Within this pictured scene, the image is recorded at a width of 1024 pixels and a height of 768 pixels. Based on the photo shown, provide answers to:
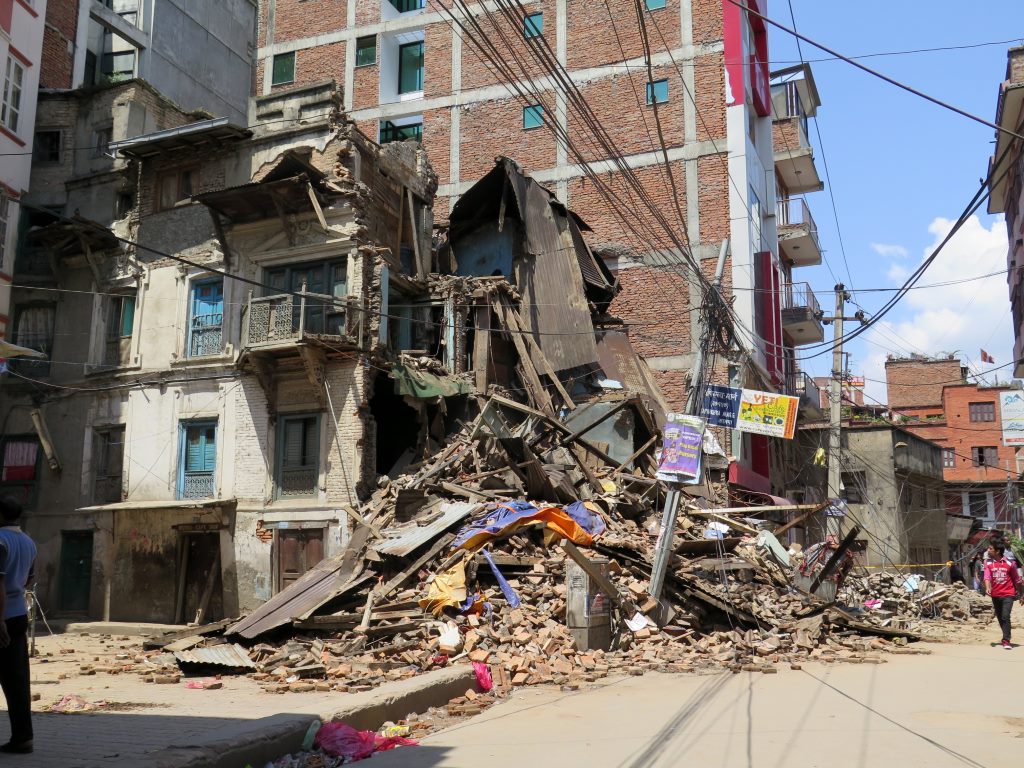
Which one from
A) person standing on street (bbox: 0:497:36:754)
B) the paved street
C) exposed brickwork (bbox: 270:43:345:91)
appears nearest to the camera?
person standing on street (bbox: 0:497:36:754)

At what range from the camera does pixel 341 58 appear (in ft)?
117

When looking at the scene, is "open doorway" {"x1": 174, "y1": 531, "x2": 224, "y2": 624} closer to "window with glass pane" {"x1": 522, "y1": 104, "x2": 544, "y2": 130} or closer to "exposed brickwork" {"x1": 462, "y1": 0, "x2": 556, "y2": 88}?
"window with glass pane" {"x1": 522, "y1": 104, "x2": 544, "y2": 130}

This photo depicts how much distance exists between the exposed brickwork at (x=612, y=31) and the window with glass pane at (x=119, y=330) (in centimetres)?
1739

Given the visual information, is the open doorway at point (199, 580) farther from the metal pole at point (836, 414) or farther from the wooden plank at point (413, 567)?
the metal pole at point (836, 414)

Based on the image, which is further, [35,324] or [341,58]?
[341,58]

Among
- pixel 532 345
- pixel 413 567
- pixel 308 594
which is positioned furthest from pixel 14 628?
pixel 532 345

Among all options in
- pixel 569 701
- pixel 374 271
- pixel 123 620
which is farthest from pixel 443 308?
pixel 569 701

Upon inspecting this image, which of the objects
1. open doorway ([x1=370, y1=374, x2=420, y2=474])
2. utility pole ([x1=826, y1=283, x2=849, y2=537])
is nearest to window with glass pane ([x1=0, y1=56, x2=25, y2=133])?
open doorway ([x1=370, y1=374, x2=420, y2=474])

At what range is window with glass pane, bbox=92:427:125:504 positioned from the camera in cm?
2208

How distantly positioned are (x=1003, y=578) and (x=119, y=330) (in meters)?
20.4

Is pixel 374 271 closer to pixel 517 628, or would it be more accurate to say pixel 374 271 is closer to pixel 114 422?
pixel 114 422

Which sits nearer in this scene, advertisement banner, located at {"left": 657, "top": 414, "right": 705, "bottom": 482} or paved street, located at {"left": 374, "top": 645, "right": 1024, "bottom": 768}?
paved street, located at {"left": 374, "top": 645, "right": 1024, "bottom": 768}

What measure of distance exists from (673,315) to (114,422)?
16.7 metres

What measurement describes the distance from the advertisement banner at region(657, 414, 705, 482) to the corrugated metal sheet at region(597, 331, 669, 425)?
11.0 m
